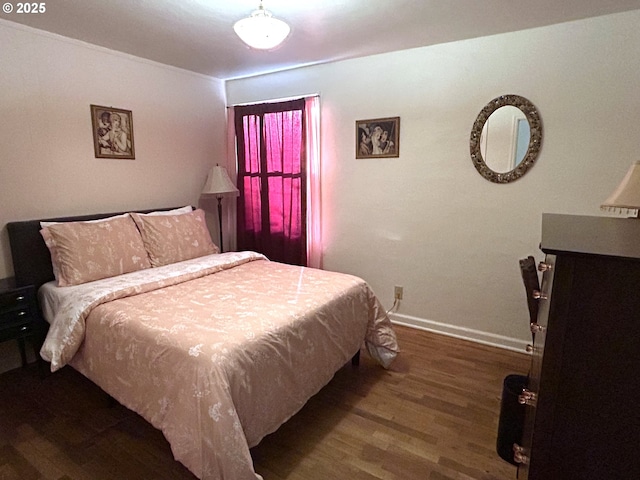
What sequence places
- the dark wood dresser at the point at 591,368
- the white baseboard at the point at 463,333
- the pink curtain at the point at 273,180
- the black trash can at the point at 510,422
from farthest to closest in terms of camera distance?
the pink curtain at the point at 273,180 < the white baseboard at the point at 463,333 < the black trash can at the point at 510,422 < the dark wood dresser at the point at 591,368

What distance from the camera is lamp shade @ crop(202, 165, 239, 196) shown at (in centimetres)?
363

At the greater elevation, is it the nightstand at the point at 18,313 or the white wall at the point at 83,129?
the white wall at the point at 83,129

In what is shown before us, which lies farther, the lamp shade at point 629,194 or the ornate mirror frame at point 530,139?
the ornate mirror frame at point 530,139

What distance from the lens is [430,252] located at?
10.1ft

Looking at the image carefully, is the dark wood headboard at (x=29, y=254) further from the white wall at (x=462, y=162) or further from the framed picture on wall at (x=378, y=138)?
the framed picture on wall at (x=378, y=138)

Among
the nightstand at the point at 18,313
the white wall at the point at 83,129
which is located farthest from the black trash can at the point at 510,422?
the white wall at the point at 83,129

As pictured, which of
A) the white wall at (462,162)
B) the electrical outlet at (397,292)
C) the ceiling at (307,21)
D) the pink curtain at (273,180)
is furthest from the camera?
the pink curtain at (273,180)

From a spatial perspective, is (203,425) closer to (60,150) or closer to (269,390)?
(269,390)

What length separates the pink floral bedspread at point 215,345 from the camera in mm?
1409

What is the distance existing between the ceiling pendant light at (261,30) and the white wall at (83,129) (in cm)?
171

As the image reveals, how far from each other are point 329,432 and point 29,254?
7.50 feet

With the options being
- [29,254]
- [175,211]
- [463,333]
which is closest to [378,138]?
[463,333]

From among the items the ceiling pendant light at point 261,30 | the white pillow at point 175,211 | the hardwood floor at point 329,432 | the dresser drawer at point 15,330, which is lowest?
the hardwood floor at point 329,432

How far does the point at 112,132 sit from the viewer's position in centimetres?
298
